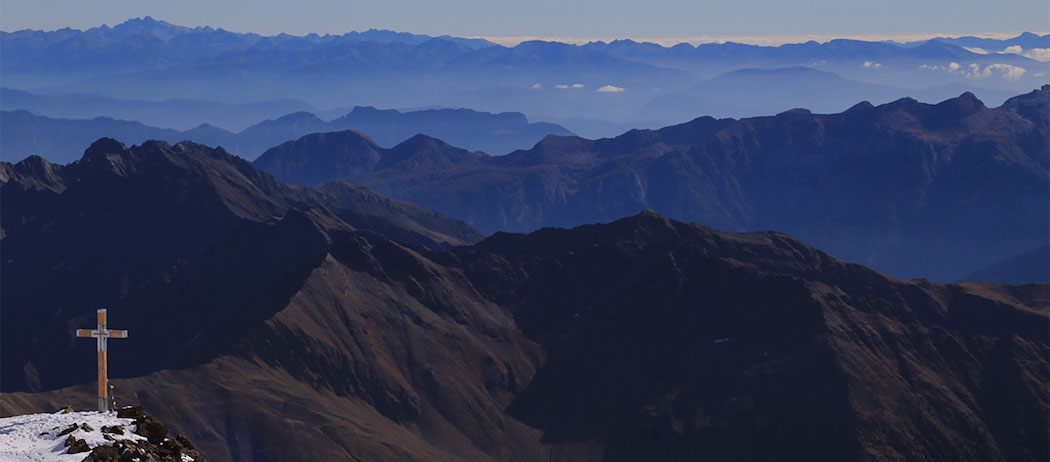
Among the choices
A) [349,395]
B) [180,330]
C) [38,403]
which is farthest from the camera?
[180,330]

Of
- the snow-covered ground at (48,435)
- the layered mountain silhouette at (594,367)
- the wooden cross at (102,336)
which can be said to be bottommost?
the layered mountain silhouette at (594,367)

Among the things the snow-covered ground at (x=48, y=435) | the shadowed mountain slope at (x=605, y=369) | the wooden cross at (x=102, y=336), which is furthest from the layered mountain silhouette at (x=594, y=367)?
the snow-covered ground at (x=48, y=435)

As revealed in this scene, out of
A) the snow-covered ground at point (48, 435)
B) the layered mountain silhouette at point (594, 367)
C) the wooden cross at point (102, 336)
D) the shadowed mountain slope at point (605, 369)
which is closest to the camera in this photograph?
the snow-covered ground at point (48, 435)

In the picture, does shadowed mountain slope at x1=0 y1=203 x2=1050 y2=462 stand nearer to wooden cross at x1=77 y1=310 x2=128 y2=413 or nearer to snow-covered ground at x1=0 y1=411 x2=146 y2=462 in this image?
wooden cross at x1=77 y1=310 x2=128 y2=413

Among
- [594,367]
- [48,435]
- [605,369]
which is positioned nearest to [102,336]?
[48,435]

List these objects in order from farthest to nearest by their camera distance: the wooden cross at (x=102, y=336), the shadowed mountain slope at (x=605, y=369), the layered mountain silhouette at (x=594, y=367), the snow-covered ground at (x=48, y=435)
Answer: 1. the layered mountain silhouette at (x=594, y=367)
2. the shadowed mountain slope at (x=605, y=369)
3. the wooden cross at (x=102, y=336)
4. the snow-covered ground at (x=48, y=435)

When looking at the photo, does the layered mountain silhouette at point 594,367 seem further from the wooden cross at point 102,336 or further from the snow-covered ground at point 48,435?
the snow-covered ground at point 48,435

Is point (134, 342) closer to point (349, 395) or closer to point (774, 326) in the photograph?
point (349, 395)

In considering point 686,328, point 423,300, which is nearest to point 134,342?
point 423,300

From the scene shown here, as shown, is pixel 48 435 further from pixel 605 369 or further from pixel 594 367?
pixel 594 367
